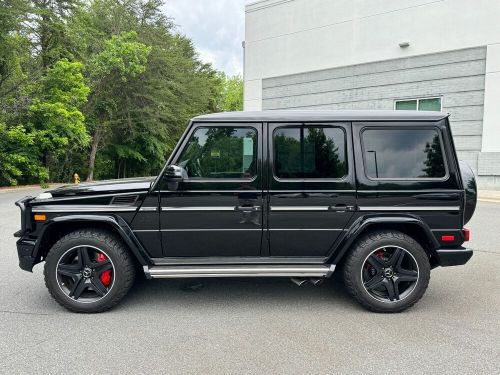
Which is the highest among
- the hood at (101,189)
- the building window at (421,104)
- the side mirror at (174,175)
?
the building window at (421,104)

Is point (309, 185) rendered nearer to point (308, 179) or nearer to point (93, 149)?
point (308, 179)

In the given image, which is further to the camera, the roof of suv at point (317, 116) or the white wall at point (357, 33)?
the white wall at point (357, 33)

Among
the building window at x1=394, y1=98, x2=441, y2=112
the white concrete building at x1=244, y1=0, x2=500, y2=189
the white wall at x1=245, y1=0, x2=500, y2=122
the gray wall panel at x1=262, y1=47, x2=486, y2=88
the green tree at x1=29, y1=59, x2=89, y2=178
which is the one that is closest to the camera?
the white wall at x1=245, y1=0, x2=500, y2=122

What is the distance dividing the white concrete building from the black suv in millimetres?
14388

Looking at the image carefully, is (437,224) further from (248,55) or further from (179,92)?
(179,92)

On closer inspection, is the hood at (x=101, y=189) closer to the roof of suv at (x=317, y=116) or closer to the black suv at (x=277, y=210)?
the black suv at (x=277, y=210)

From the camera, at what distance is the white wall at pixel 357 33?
15.4m

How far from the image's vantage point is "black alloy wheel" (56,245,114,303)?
3.79 m

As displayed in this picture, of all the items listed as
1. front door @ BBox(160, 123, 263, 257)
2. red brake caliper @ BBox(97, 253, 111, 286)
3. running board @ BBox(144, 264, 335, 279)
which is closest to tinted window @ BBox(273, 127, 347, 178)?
front door @ BBox(160, 123, 263, 257)

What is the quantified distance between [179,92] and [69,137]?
10.3 meters

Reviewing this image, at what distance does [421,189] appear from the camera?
3.78 metres

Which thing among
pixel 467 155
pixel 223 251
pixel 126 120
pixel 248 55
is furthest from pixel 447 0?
pixel 126 120

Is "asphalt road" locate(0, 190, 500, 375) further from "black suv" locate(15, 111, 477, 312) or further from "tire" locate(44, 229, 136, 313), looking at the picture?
"black suv" locate(15, 111, 477, 312)

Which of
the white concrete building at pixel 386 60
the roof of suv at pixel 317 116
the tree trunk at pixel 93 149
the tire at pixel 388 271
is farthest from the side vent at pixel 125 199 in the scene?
the tree trunk at pixel 93 149
